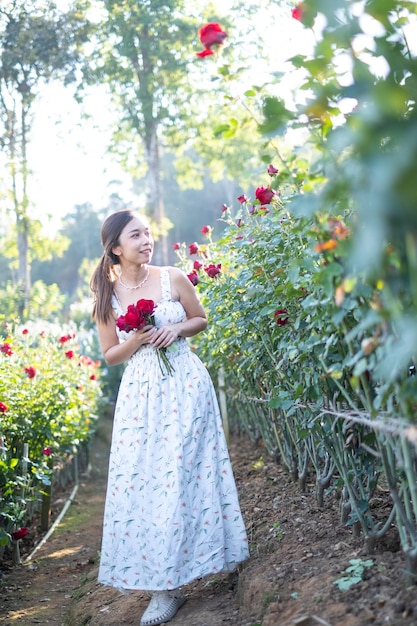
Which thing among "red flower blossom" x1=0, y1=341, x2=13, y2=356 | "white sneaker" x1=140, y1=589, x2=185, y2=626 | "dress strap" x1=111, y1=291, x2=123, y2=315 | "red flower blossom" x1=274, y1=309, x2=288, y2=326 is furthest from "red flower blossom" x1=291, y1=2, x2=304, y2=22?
"red flower blossom" x1=0, y1=341, x2=13, y2=356

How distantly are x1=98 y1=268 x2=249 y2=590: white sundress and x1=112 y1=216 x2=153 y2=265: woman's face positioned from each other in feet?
0.90

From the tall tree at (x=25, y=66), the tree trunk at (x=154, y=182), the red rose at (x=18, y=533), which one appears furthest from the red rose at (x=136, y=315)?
the tree trunk at (x=154, y=182)

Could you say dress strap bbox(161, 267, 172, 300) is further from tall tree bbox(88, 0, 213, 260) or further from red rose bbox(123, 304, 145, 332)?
tall tree bbox(88, 0, 213, 260)

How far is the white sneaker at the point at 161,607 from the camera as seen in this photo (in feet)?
10.0

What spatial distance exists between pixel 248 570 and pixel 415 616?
1.16 m

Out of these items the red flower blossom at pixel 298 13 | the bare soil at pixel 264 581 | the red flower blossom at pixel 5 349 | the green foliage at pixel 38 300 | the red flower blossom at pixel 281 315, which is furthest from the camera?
the green foliage at pixel 38 300

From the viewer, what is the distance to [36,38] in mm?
13969

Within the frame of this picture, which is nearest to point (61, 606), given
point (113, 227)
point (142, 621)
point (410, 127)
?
point (142, 621)

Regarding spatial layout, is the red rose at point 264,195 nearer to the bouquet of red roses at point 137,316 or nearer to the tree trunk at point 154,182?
the bouquet of red roses at point 137,316

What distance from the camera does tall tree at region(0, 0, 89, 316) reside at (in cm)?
1366

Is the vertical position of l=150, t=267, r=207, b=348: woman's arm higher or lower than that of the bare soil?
higher

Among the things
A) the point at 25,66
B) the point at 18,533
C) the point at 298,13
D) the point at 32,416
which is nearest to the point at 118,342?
the point at 18,533

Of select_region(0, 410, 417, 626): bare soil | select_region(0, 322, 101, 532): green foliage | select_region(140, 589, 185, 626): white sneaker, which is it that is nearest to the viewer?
select_region(0, 410, 417, 626): bare soil

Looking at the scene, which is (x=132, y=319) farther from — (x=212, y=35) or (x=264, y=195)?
(x=212, y=35)
